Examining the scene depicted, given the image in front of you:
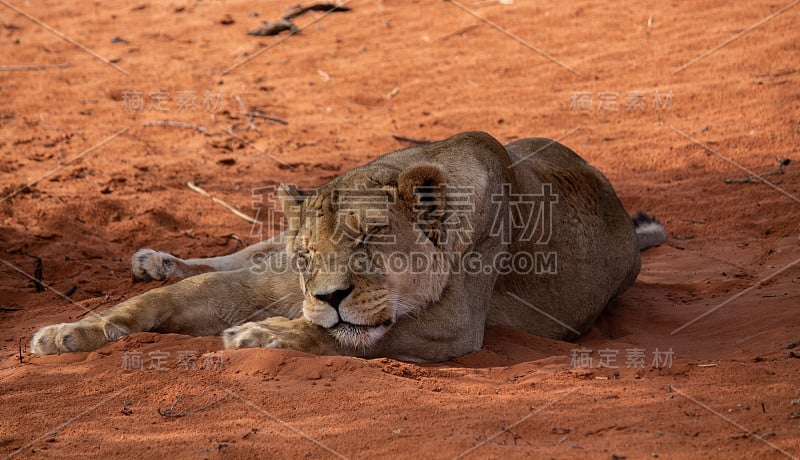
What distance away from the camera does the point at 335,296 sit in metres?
4.52

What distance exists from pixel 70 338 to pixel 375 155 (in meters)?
6.15

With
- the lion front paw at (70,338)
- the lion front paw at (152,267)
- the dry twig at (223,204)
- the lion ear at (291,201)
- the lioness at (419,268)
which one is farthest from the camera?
the dry twig at (223,204)

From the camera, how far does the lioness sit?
15.2ft

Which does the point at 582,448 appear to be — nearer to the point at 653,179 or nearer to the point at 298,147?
the point at 653,179

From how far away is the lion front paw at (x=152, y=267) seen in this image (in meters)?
6.39

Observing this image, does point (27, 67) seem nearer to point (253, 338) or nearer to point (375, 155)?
point (375, 155)

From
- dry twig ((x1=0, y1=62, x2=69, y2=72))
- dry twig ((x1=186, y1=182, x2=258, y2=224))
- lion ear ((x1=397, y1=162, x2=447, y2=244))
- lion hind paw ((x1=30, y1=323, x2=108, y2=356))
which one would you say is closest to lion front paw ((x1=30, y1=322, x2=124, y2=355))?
lion hind paw ((x1=30, y1=323, x2=108, y2=356))

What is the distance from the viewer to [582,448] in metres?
3.27

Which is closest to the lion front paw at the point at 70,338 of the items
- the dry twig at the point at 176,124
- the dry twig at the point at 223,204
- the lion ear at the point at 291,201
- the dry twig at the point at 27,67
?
the lion ear at the point at 291,201

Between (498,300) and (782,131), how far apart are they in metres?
6.26

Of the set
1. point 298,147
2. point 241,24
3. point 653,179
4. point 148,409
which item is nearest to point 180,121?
point 298,147

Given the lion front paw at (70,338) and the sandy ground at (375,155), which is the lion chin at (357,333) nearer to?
the sandy ground at (375,155)

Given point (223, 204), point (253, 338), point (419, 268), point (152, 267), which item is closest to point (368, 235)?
Result: point (419, 268)

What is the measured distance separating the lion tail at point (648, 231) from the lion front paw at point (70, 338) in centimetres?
484
